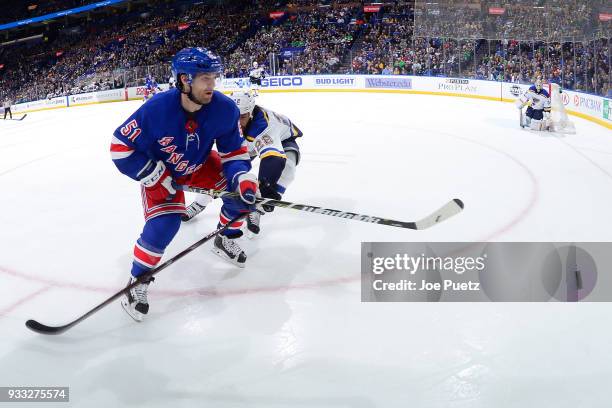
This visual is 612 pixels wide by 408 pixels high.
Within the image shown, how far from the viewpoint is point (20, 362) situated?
2.45 metres

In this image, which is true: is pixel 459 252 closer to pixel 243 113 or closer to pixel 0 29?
pixel 243 113

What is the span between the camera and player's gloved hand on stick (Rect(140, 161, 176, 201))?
2607 millimetres

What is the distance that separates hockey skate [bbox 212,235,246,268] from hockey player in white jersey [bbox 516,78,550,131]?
619cm

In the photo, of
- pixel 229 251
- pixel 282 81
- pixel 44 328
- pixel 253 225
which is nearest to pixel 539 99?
pixel 253 225

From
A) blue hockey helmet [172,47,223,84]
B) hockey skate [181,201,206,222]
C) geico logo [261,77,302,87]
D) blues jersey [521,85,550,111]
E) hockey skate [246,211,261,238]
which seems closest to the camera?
blue hockey helmet [172,47,223,84]

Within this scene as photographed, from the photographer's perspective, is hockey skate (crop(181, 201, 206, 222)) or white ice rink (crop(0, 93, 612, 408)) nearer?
white ice rink (crop(0, 93, 612, 408))

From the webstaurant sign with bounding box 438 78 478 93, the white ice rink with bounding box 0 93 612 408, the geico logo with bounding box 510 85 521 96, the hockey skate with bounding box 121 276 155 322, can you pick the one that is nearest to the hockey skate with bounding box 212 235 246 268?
the white ice rink with bounding box 0 93 612 408

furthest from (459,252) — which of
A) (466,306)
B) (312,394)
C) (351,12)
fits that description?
(351,12)

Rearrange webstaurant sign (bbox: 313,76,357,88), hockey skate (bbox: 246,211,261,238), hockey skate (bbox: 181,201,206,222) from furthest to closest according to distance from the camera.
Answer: webstaurant sign (bbox: 313,76,357,88), hockey skate (bbox: 181,201,206,222), hockey skate (bbox: 246,211,261,238)

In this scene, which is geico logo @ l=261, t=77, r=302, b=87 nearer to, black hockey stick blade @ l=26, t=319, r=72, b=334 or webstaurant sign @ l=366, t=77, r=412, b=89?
webstaurant sign @ l=366, t=77, r=412, b=89

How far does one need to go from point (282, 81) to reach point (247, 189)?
48.5 ft

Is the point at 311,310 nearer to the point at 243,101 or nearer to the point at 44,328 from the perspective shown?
the point at 44,328

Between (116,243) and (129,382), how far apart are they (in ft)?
6.24

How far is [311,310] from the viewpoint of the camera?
2822 millimetres
